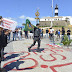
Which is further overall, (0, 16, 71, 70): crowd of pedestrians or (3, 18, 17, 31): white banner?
(3, 18, 17, 31): white banner

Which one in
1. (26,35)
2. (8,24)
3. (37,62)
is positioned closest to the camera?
(8,24)

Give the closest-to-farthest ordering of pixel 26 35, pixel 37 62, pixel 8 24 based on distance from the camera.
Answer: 1. pixel 8 24
2. pixel 37 62
3. pixel 26 35

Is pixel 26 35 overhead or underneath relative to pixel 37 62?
overhead

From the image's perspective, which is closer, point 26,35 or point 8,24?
point 8,24

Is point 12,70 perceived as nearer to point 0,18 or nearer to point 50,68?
point 50,68

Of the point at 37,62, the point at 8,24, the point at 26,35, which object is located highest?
the point at 8,24

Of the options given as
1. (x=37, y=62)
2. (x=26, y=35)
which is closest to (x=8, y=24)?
(x=37, y=62)

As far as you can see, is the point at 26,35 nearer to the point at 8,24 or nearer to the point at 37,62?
the point at 37,62

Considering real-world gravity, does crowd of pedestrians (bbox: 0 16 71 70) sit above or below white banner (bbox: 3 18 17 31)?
below

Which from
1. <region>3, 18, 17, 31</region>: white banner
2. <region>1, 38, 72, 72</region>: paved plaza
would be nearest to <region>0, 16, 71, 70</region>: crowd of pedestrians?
<region>3, 18, 17, 31</region>: white banner

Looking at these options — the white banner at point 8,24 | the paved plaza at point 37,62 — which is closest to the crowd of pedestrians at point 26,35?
the white banner at point 8,24

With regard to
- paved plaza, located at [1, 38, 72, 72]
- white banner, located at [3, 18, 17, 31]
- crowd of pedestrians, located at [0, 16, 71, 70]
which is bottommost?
paved plaza, located at [1, 38, 72, 72]

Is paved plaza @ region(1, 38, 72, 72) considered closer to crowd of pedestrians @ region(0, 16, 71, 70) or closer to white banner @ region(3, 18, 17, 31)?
crowd of pedestrians @ region(0, 16, 71, 70)

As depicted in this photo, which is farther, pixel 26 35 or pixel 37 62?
pixel 26 35
